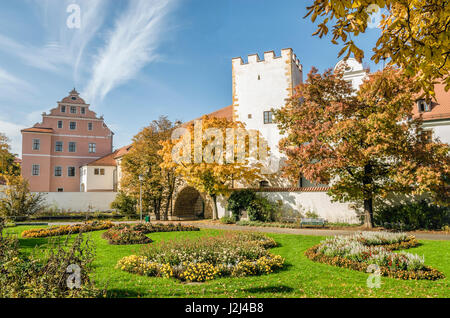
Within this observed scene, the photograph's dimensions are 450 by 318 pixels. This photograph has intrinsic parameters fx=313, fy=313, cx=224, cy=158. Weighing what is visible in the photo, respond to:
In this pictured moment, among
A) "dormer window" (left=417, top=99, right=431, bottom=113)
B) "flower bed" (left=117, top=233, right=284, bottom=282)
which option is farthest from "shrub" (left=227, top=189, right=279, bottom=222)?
"dormer window" (left=417, top=99, right=431, bottom=113)

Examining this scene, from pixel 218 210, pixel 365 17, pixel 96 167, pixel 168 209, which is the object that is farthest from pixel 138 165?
pixel 365 17

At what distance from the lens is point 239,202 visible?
72.1 ft

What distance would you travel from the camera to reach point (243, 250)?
365 inches

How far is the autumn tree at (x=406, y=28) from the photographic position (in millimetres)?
3551

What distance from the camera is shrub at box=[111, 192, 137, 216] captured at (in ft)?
88.5

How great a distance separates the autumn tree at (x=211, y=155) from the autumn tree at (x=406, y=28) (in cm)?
1646

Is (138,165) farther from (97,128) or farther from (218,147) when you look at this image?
(97,128)

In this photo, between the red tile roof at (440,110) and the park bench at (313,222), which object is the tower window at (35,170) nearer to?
the park bench at (313,222)

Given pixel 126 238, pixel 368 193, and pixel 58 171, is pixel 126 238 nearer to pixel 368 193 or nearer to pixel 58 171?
pixel 368 193

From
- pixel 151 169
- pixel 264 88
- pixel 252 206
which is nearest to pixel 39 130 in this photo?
pixel 151 169

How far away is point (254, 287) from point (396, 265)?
3.99 metres

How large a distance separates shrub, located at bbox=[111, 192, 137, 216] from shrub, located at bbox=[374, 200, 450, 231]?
1962cm

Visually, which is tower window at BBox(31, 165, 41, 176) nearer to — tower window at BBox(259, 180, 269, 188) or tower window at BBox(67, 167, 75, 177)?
tower window at BBox(67, 167, 75, 177)

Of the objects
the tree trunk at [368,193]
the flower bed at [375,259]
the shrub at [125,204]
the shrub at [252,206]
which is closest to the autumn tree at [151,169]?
the shrub at [125,204]
